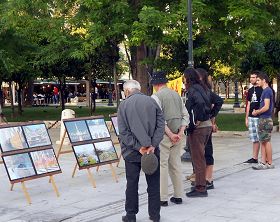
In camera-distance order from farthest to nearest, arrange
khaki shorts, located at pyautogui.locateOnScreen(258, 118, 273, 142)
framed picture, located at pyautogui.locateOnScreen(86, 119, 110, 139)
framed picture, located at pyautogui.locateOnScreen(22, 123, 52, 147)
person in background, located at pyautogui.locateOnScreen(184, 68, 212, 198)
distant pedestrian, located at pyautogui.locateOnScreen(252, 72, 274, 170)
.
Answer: khaki shorts, located at pyautogui.locateOnScreen(258, 118, 273, 142)
distant pedestrian, located at pyautogui.locateOnScreen(252, 72, 274, 170)
framed picture, located at pyautogui.locateOnScreen(86, 119, 110, 139)
framed picture, located at pyautogui.locateOnScreen(22, 123, 52, 147)
person in background, located at pyautogui.locateOnScreen(184, 68, 212, 198)

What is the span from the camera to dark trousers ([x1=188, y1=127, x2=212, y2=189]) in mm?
7852

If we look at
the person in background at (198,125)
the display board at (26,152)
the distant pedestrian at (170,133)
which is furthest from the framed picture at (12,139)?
the person in background at (198,125)

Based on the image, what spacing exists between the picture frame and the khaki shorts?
9.39 feet

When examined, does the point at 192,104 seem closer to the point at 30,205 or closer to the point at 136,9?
the point at 30,205

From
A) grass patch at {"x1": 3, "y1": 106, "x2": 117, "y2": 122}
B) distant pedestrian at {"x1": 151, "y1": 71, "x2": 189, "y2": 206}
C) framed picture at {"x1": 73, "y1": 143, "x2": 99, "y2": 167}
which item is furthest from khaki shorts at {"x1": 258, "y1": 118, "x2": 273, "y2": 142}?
grass patch at {"x1": 3, "y1": 106, "x2": 117, "y2": 122}

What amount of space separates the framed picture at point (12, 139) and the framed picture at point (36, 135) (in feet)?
0.33

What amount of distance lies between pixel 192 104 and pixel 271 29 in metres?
11.2

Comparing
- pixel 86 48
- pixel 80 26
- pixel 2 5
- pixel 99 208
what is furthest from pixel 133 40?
pixel 99 208

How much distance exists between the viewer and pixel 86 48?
16359 millimetres

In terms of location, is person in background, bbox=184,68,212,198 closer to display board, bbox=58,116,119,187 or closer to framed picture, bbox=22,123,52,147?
display board, bbox=58,116,119,187

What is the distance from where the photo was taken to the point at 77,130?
9289 mm

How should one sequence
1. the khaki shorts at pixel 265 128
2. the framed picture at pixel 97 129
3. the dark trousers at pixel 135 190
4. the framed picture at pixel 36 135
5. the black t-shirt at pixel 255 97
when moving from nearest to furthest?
the dark trousers at pixel 135 190 → the framed picture at pixel 36 135 → the framed picture at pixel 97 129 → the khaki shorts at pixel 265 128 → the black t-shirt at pixel 255 97

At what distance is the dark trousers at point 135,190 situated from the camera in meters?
→ 6.43

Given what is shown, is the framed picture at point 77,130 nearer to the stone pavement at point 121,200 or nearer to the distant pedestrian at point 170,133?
the stone pavement at point 121,200
